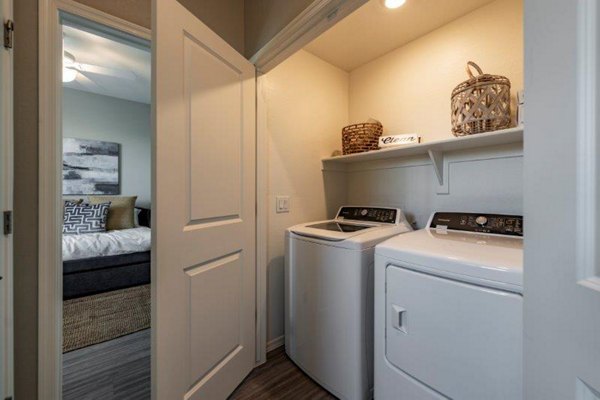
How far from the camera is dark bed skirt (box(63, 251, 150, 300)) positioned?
255cm

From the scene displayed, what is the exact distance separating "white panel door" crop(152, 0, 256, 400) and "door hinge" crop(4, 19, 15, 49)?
59 cm

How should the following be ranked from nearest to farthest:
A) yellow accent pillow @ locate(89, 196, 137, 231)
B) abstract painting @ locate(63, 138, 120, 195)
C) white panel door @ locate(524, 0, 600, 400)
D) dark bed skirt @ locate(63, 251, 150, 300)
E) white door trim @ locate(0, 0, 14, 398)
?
white panel door @ locate(524, 0, 600, 400)
white door trim @ locate(0, 0, 14, 398)
dark bed skirt @ locate(63, 251, 150, 300)
yellow accent pillow @ locate(89, 196, 137, 231)
abstract painting @ locate(63, 138, 120, 195)

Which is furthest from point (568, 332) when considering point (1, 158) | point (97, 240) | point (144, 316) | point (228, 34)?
point (97, 240)

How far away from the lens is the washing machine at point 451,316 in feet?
2.68

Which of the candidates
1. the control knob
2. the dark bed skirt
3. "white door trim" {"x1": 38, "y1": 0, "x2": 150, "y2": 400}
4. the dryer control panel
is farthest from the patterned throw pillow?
the control knob

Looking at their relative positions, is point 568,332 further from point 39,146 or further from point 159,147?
point 39,146

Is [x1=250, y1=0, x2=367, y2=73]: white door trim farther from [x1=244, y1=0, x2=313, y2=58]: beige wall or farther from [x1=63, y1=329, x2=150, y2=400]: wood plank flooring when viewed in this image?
[x1=63, y1=329, x2=150, y2=400]: wood plank flooring

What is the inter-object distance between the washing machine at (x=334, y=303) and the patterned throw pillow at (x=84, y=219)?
10.4 ft

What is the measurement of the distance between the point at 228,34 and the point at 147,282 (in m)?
2.88

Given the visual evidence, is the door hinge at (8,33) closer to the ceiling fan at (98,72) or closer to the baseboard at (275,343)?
the baseboard at (275,343)

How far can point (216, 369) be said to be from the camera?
1.30 meters

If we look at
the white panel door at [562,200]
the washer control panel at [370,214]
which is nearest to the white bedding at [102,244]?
the washer control panel at [370,214]

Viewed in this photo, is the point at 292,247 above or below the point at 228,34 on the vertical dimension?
below

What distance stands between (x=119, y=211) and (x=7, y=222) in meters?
3.20
